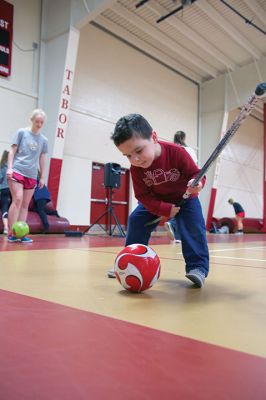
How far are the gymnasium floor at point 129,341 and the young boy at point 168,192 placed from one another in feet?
0.58

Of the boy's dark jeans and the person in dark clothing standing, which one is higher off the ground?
the person in dark clothing standing

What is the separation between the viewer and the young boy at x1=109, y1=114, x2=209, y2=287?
1.58 m

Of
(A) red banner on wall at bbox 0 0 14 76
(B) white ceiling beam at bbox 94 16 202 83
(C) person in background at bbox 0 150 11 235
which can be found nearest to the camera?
(C) person in background at bbox 0 150 11 235

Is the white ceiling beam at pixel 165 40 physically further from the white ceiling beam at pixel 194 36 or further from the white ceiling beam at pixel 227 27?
the white ceiling beam at pixel 227 27

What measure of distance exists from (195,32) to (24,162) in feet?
25.1

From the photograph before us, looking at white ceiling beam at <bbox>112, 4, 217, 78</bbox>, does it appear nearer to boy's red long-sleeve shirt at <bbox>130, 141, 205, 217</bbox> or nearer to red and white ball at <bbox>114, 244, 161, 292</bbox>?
boy's red long-sleeve shirt at <bbox>130, 141, 205, 217</bbox>

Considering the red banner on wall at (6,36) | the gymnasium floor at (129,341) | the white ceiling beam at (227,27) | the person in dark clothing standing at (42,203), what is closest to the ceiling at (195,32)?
the white ceiling beam at (227,27)

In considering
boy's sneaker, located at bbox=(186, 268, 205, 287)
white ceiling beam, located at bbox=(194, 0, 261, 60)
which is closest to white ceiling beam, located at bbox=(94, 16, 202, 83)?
white ceiling beam, located at bbox=(194, 0, 261, 60)

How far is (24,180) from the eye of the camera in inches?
147

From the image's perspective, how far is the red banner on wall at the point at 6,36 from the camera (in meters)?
6.98

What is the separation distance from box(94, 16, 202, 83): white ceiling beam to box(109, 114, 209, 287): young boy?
8022 millimetres

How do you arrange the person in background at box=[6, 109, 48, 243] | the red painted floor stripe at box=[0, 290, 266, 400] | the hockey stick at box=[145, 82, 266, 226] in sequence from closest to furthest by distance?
the red painted floor stripe at box=[0, 290, 266, 400], the hockey stick at box=[145, 82, 266, 226], the person in background at box=[6, 109, 48, 243]

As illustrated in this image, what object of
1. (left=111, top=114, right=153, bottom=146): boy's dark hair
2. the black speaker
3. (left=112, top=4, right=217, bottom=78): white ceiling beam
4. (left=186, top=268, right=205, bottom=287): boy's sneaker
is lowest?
(left=186, top=268, right=205, bottom=287): boy's sneaker

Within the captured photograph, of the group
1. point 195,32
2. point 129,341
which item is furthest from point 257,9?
point 129,341
